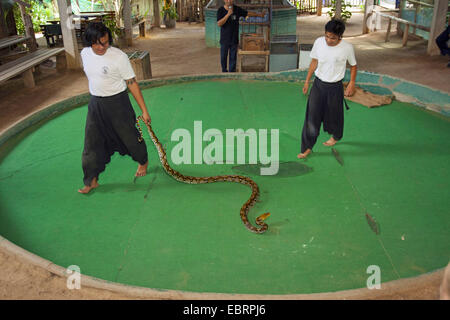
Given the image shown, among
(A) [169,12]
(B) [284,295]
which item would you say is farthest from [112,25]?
(B) [284,295]

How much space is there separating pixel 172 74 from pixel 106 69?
6.27 meters

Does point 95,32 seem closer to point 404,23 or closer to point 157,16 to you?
point 404,23

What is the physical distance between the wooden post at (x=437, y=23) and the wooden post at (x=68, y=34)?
9.63 m

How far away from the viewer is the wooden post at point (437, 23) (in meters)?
10.4

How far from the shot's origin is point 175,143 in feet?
19.3

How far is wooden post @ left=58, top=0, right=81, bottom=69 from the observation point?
9984 millimetres

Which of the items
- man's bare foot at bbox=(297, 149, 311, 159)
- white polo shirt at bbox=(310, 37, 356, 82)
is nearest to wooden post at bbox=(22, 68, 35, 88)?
man's bare foot at bbox=(297, 149, 311, 159)

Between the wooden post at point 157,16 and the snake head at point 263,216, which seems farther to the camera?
the wooden post at point 157,16

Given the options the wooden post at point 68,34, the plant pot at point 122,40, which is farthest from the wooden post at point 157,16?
the wooden post at point 68,34

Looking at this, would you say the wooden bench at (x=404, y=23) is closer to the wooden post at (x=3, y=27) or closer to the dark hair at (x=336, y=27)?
the dark hair at (x=336, y=27)

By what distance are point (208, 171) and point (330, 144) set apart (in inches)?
72.9

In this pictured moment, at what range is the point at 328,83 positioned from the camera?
16.1 feet

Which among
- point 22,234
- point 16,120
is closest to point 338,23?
point 22,234

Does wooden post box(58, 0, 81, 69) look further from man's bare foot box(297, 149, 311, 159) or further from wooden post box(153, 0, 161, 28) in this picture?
wooden post box(153, 0, 161, 28)
